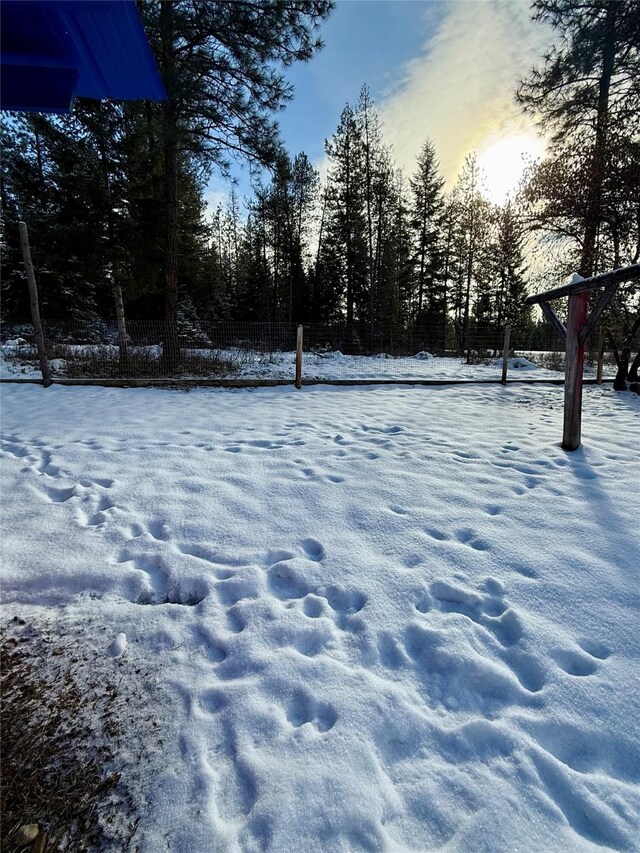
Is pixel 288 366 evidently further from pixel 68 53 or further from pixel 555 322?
pixel 68 53

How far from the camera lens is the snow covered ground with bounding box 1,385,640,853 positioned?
982 millimetres

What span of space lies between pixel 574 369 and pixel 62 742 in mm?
4123

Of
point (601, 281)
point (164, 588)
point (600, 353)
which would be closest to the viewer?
point (164, 588)

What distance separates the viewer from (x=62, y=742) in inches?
45.1

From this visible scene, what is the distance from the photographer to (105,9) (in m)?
1.18

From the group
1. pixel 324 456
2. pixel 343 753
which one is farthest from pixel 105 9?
pixel 324 456

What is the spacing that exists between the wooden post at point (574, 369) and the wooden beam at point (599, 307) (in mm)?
64

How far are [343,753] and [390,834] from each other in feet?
0.68

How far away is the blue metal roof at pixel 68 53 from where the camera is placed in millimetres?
1201

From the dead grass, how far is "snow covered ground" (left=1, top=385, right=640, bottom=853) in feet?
0.23

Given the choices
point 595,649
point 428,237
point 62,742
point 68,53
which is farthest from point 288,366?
point 428,237

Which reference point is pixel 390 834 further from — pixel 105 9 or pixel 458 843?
pixel 105 9

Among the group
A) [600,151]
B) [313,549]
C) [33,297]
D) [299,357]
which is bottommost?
[313,549]

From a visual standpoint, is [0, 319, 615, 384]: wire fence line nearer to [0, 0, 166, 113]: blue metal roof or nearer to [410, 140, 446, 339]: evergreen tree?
[0, 0, 166, 113]: blue metal roof
